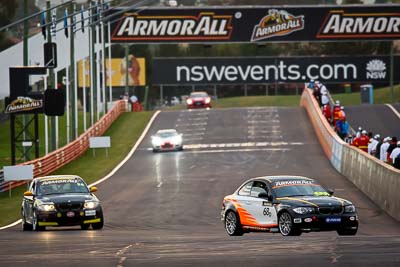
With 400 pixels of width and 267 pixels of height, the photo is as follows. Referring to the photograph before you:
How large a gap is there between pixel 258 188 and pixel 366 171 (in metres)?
14.2

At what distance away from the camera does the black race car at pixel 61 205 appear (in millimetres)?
27359

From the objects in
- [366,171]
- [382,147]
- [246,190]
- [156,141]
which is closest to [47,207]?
[246,190]

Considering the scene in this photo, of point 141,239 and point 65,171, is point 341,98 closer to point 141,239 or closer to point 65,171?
point 65,171

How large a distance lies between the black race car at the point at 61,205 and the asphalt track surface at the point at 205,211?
388 millimetres

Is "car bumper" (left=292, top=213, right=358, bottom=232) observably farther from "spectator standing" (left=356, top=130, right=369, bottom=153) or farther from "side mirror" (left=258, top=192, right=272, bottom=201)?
"spectator standing" (left=356, top=130, right=369, bottom=153)

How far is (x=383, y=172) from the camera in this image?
32.3 meters

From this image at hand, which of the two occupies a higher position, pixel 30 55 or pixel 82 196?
pixel 30 55

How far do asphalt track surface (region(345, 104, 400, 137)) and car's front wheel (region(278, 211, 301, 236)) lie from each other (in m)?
40.0

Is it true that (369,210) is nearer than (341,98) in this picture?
Yes

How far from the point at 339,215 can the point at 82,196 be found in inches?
301

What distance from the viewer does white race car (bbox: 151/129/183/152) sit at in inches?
2384

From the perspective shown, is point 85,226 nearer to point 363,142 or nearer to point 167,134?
point 363,142

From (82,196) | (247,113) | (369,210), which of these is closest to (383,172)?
(369,210)

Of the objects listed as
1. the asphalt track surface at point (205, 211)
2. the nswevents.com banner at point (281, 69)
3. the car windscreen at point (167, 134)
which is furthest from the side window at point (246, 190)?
the nswevents.com banner at point (281, 69)
